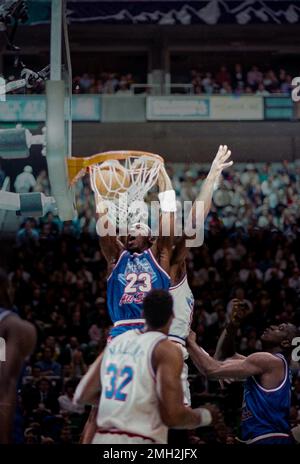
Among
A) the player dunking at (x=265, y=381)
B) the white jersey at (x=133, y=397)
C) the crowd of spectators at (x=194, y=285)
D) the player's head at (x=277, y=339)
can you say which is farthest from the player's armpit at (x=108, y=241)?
the crowd of spectators at (x=194, y=285)

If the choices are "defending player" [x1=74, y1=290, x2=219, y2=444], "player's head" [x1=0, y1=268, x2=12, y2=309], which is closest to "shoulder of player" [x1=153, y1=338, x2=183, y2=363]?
"defending player" [x1=74, y1=290, x2=219, y2=444]

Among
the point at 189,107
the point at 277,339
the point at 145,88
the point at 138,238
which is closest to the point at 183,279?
the point at 138,238

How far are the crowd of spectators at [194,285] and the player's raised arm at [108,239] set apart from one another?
11.5 ft

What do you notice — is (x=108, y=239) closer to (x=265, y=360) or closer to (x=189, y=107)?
(x=265, y=360)

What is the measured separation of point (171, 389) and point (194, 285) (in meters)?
8.62

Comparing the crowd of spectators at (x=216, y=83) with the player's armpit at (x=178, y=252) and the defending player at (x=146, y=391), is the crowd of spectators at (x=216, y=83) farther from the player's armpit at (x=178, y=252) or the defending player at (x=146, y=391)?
the defending player at (x=146, y=391)

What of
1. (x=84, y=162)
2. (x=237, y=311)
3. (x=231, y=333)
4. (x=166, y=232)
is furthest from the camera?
(x=84, y=162)

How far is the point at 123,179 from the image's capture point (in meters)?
6.59

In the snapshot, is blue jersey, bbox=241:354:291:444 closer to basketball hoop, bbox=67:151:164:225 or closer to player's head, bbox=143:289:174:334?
basketball hoop, bbox=67:151:164:225

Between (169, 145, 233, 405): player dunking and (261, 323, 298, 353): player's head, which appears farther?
(169, 145, 233, 405): player dunking

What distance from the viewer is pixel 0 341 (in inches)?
171

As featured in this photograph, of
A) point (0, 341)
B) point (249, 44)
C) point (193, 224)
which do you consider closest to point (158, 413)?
point (0, 341)

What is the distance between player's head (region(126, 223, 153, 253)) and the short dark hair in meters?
1.68

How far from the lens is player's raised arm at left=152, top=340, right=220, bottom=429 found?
13.3 feet
